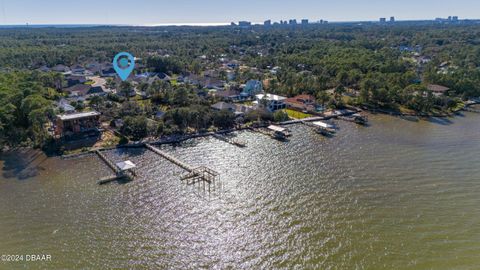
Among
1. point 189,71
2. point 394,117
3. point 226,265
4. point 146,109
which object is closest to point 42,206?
point 226,265

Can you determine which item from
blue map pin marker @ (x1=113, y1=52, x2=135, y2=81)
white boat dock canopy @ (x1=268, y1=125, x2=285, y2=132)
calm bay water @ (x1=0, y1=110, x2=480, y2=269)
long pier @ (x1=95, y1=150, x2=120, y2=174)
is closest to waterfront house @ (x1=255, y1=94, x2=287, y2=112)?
white boat dock canopy @ (x1=268, y1=125, x2=285, y2=132)

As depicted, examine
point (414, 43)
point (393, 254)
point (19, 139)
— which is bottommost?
point (393, 254)

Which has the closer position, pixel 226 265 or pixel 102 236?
pixel 226 265

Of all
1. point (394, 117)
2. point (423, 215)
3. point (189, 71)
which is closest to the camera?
point (423, 215)

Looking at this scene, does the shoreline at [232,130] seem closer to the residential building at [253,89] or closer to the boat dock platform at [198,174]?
the boat dock platform at [198,174]

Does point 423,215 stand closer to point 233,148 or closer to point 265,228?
point 265,228

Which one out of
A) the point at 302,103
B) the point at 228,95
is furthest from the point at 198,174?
the point at 228,95
